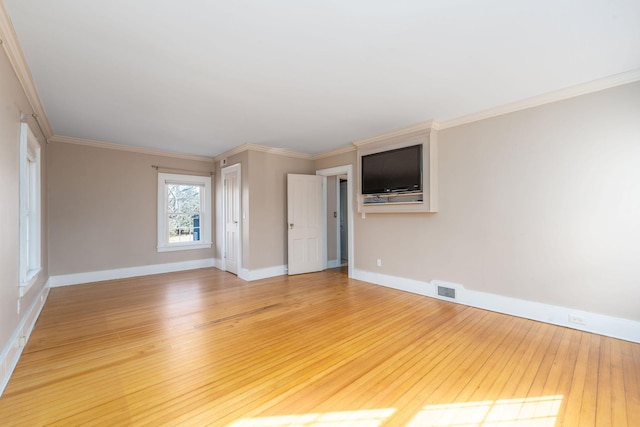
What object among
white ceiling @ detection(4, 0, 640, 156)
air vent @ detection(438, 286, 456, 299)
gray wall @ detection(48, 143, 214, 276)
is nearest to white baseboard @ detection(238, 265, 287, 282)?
gray wall @ detection(48, 143, 214, 276)

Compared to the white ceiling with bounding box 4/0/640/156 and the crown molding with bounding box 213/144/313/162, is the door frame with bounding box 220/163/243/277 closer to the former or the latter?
the crown molding with bounding box 213/144/313/162

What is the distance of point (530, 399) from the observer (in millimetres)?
1821

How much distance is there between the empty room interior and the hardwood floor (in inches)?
0.8

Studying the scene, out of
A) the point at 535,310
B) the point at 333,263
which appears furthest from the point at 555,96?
the point at 333,263

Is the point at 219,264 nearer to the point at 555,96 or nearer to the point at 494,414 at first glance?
the point at 494,414

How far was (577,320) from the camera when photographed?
2846mm

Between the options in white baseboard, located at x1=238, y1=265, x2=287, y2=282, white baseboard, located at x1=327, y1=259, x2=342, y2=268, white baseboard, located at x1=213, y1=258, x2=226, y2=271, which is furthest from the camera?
white baseboard, located at x1=327, y1=259, x2=342, y2=268

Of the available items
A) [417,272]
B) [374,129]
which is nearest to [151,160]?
[374,129]

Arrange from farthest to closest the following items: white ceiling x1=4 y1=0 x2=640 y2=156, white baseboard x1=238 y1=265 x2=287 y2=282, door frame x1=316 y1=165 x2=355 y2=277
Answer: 1. door frame x1=316 y1=165 x2=355 y2=277
2. white baseboard x1=238 y1=265 x2=287 y2=282
3. white ceiling x1=4 y1=0 x2=640 y2=156

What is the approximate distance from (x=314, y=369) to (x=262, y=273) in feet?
10.3

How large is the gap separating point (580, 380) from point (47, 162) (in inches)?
276

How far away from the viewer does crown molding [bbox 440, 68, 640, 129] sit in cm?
257

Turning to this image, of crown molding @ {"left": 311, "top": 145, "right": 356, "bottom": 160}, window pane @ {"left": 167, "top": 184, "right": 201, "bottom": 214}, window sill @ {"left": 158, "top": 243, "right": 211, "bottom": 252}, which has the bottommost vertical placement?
window sill @ {"left": 158, "top": 243, "right": 211, "bottom": 252}

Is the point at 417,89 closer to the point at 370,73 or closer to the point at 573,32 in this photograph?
the point at 370,73
